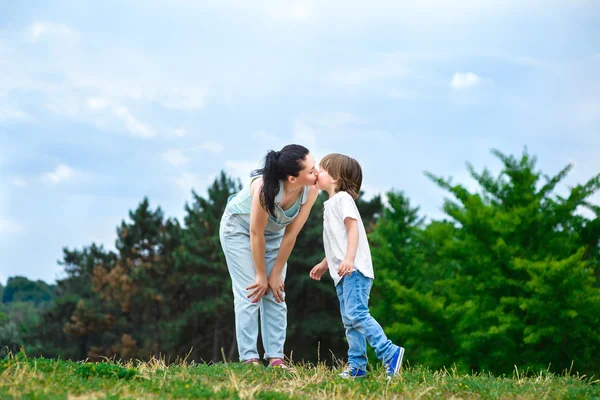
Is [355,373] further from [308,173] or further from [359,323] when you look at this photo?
[308,173]

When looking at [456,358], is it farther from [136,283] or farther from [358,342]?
[136,283]

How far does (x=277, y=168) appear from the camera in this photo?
547 cm

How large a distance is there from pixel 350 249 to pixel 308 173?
2.80 ft

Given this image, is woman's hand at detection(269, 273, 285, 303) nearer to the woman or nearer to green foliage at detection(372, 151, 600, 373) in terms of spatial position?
the woman

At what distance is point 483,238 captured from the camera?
829 inches

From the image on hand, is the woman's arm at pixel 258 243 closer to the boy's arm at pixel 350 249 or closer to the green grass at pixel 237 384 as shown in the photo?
the green grass at pixel 237 384

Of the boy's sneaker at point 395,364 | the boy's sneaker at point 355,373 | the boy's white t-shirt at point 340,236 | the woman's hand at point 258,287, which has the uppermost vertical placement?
the boy's white t-shirt at point 340,236

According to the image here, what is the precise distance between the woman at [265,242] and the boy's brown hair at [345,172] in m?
0.17

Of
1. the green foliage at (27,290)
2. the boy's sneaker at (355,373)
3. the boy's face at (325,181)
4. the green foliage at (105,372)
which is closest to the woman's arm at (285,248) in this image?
the boy's face at (325,181)

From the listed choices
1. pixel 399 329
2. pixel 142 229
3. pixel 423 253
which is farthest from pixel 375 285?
pixel 142 229

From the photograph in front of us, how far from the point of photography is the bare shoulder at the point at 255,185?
5648 mm

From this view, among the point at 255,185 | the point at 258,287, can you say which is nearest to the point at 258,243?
the point at 258,287

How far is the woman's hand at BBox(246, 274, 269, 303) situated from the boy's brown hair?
1154 mm

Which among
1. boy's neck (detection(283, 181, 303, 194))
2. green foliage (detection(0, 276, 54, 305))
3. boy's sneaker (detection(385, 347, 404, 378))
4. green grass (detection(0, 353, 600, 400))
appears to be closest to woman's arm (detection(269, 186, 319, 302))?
boy's neck (detection(283, 181, 303, 194))
